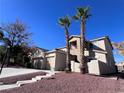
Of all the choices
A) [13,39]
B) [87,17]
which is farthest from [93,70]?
[13,39]

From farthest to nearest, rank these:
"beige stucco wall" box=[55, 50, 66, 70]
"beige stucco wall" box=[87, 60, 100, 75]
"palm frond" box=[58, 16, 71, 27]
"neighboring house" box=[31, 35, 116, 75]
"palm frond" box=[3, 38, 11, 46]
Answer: "palm frond" box=[3, 38, 11, 46] < "beige stucco wall" box=[55, 50, 66, 70] < "palm frond" box=[58, 16, 71, 27] < "neighboring house" box=[31, 35, 116, 75] < "beige stucco wall" box=[87, 60, 100, 75]

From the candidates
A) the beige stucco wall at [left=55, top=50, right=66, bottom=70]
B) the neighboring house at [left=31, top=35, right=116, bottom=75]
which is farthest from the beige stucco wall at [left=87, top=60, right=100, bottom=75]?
the beige stucco wall at [left=55, top=50, right=66, bottom=70]

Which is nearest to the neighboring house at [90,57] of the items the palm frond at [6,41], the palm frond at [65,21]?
the palm frond at [65,21]

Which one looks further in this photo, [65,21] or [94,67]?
[65,21]

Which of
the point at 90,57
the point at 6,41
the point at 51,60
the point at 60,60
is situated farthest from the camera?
the point at 6,41

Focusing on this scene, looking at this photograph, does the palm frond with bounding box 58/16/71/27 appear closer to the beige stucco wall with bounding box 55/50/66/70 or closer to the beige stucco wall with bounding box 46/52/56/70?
the beige stucco wall with bounding box 55/50/66/70

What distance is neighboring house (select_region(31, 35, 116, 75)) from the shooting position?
24.7 m

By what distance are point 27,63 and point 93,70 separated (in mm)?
17713

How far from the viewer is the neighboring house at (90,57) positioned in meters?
24.7

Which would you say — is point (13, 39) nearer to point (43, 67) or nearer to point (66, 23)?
point (43, 67)

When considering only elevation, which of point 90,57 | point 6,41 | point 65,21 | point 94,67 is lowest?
point 94,67

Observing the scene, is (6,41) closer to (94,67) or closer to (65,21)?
(65,21)

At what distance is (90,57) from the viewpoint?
28.1 m

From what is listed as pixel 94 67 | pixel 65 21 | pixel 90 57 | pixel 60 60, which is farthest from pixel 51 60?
pixel 94 67
